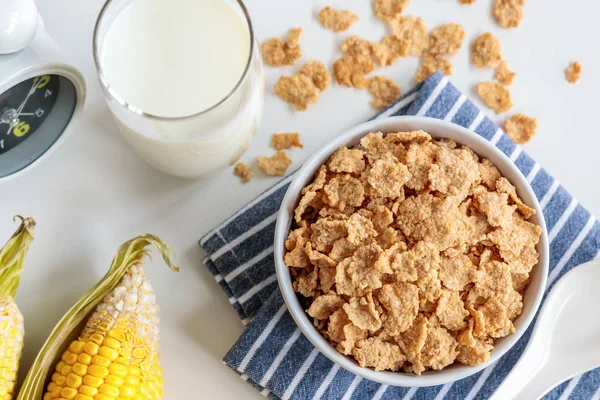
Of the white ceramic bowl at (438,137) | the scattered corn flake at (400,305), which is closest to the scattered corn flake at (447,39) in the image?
the white ceramic bowl at (438,137)

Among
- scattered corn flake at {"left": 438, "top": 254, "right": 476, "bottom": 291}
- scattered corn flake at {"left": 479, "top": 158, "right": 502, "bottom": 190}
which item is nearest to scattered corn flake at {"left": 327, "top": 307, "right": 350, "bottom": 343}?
scattered corn flake at {"left": 438, "top": 254, "right": 476, "bottom": 291}

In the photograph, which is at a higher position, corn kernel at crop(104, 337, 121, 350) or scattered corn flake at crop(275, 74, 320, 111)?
scattered corn flake at crop(275, 74, 320, 111)

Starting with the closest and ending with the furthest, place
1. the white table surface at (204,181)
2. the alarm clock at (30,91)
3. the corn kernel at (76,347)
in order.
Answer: the alarm clock at (30,91) → the corn kernel at (76,347) → the white table surface at (204,181)

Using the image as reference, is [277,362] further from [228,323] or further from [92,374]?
[92,374]

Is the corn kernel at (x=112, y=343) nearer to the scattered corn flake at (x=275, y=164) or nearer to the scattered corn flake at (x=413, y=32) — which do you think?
the scattered corn flake at (x=275, y=164)

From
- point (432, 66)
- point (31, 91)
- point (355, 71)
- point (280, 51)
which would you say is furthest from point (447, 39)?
point (31, 91)

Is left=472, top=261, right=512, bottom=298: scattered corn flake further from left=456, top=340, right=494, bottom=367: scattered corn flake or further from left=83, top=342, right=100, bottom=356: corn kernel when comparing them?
left=83, top=342, right=100, bottom=356: corn kernel
